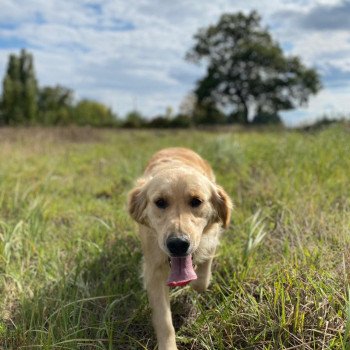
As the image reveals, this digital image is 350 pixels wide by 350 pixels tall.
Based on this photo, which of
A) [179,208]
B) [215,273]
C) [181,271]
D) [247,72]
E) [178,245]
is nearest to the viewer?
[178,245]

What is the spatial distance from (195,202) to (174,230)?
0.36 m

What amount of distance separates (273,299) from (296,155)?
12.2 feet

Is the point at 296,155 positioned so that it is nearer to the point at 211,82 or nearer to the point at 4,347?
the point at 4,347

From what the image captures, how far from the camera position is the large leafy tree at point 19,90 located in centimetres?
3894

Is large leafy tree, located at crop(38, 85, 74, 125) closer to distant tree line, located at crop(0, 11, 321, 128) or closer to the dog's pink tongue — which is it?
distant tree line, located at crop(0, 11, 321, 128)

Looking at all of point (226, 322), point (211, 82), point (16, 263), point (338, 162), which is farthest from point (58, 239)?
point (211, 82)

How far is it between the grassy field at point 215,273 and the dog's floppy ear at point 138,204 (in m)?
0.54

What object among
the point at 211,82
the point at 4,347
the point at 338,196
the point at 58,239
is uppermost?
the point at 211,82

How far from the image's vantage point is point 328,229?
329 cm

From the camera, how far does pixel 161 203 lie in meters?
2.68

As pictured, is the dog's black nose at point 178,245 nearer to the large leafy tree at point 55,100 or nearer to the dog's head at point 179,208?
the dog's head at point 179,208

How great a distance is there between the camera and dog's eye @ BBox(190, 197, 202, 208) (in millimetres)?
2686

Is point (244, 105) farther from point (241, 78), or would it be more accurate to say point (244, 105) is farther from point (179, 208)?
point (179, 208)

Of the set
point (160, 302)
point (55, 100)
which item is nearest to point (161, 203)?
point (160, 302)
